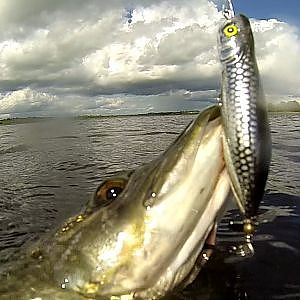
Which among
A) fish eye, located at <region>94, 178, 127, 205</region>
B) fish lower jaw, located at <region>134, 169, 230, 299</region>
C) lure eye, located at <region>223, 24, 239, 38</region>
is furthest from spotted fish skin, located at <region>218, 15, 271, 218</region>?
fish eye, located at <region>94, 178, 127, 205</region>

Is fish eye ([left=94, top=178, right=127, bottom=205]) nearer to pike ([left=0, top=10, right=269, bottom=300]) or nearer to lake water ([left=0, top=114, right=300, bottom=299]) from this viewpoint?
Result: pike ([left=0, top=10, right=269, bottom=300])

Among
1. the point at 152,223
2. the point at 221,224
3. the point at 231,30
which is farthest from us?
the point at 221,224

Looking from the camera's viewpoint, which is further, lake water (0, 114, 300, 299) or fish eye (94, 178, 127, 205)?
lake water (0, 114, 300, 299)

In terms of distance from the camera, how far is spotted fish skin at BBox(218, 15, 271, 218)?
2.55m

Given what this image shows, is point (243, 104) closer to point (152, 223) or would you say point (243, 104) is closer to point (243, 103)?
point (243, 103)

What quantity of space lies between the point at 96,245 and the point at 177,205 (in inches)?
24.8

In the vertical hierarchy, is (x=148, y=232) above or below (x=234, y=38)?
below

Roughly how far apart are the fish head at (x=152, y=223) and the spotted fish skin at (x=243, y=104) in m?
0.18

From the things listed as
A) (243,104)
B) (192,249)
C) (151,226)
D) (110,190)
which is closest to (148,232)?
(151,226)

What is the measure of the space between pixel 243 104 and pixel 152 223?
0.89m

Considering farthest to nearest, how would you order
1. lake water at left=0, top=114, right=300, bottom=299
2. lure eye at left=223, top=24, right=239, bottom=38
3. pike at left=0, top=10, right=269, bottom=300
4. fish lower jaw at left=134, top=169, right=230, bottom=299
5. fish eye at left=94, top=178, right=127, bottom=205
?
1. lake water at left=0, top=114, right=300, bottom=299
2. fish eye at left=94, top=178, right=127, bottom=205
3. fish lower jaw at left=134, top=169, right=230, bottom=299
4. pike at left=0, top=10, right=269, bottom=300
5. lure eye at left=223, top=24, right=239, bottom=38

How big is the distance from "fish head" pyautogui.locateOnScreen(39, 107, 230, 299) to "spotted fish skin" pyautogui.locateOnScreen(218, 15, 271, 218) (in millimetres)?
183

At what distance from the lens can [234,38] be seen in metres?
2.54

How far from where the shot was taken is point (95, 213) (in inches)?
133
